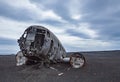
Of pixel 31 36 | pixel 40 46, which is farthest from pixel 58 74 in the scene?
pixel 31 36

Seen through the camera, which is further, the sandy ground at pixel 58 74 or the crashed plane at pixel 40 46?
the crashed plane at pixel 40 46

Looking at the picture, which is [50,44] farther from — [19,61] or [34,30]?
[19,61]

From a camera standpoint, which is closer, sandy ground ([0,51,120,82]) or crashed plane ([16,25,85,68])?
sandy ground ([0,51,120,82])

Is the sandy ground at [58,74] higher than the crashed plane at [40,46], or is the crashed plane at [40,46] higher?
the crashed plane at [40,46]

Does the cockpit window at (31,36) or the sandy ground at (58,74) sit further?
the cockpit window at (31,36)

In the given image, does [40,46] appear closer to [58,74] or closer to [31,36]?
[31,36]

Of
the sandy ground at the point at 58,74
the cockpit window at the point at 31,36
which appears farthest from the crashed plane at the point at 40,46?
the sandy ground at the point at 58,74

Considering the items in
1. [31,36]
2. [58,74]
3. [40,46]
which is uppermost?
[31,36]

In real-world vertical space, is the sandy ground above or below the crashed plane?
below

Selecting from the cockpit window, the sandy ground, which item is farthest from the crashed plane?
the sandy ground

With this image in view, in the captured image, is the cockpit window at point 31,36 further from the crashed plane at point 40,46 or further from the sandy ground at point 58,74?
the sandy ground at point 58,74

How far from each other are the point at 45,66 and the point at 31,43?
13.0ft

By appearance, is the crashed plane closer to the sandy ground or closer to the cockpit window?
the cockpit window

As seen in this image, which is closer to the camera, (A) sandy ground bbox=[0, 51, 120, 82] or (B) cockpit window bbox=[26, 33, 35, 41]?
(A) sandy ground bbox=[0, 51, 120, 82]
